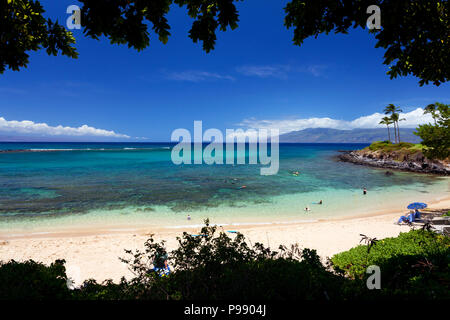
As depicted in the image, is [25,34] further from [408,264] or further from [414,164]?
[414,164]

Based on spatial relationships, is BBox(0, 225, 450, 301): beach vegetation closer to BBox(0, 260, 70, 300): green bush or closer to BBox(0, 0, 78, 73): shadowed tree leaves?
BBox(0, 260, 70, 300): green bush

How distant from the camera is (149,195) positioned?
25.9 meters

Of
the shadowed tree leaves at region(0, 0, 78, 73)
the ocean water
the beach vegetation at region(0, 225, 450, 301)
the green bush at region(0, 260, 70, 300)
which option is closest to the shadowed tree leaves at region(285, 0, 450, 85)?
the beach vegetation at region(0, 225, 450, 301)

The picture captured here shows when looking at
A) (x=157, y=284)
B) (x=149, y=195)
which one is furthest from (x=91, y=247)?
(x=149, y=195)

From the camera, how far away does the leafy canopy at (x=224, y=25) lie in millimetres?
2569

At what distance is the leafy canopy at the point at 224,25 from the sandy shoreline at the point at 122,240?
989 centimetres

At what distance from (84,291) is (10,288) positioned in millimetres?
1289

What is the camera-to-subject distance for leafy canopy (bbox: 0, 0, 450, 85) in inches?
101

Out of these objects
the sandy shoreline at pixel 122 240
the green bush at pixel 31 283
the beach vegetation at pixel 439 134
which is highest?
the beach vegetation at pixel 439 134

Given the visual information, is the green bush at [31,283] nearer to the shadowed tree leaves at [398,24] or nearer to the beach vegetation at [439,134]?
the shadowed tree leaves at [398,24]

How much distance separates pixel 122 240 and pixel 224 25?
14735mm

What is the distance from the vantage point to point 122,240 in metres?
13.5

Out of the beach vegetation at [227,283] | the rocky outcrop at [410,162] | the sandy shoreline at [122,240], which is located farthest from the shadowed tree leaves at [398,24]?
the rocky outcrop at [410,162]
